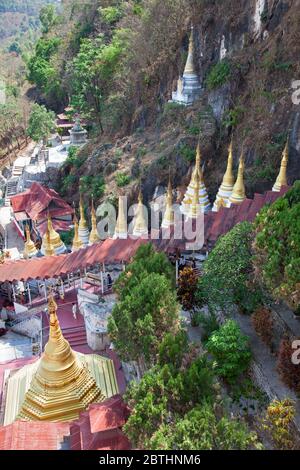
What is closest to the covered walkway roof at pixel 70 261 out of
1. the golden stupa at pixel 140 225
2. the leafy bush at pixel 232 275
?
the golden stupa at pixel 140 225

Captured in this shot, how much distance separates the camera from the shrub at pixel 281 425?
964 cm

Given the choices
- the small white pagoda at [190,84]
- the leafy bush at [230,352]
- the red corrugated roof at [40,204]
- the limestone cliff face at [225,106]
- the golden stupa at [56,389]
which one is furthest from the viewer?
the red corrugated roof at [40,204]

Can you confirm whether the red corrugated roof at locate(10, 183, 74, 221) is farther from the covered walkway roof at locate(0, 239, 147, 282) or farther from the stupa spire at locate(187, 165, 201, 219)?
the stupa spire at locate(187, 165, 201, 219)

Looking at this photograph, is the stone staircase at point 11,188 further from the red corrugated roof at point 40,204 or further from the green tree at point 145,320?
the green tree at point 145,320

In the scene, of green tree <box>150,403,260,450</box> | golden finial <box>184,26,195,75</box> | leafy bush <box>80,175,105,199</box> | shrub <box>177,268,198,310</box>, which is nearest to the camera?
green tree <box>150,403,260,450</box>

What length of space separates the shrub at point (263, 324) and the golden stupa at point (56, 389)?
5.38m

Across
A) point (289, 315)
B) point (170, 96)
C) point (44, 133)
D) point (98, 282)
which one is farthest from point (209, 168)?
point (44, 133)

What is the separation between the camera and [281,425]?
9766 mm

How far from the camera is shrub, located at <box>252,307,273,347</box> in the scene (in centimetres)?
1306

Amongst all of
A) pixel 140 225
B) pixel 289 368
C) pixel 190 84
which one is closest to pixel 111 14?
pixel 190 84

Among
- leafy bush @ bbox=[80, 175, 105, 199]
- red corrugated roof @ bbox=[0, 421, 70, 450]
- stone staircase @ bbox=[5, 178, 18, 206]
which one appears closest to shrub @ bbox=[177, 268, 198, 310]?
red corrugated roof @ bbox=[0, 421, 70, 450]

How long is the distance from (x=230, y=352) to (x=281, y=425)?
8.31 ft

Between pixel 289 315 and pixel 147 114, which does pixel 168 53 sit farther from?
pixel 289 315

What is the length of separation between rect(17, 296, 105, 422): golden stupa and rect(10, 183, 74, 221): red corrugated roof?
2087 cm
